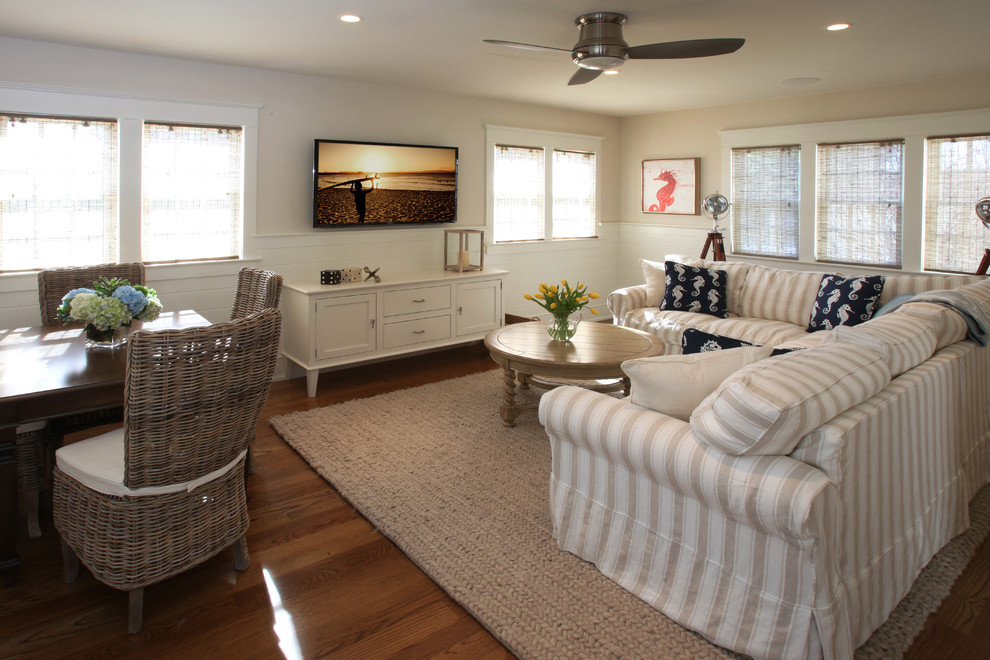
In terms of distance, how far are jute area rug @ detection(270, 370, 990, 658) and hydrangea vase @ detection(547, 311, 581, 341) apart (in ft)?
1.75

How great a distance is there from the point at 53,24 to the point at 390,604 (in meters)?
3.48

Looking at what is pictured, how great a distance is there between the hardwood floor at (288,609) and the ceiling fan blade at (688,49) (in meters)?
2.38

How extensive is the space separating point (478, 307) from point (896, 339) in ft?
11.7

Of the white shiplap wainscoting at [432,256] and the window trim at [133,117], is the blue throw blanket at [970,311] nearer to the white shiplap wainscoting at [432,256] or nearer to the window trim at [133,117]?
the white shiplap wainscoting at [432,256]

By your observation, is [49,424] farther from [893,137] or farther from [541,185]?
[893,137]

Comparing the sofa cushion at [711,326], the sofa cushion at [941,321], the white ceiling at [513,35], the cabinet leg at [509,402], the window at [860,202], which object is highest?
the white ceiling at [513,35]

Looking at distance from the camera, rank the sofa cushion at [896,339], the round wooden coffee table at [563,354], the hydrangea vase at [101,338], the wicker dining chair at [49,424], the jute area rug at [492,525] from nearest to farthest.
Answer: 1. the jute area rug at [492,525]
2. the sofa cushion at [896,339]
3. the wicker dining chair at [49,424]
4. the hydrangea vase at [101,338]
5. the round wooden coffee table at [563,354]

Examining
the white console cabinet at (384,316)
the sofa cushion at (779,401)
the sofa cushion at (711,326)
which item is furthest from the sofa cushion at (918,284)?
A: the white console cabinet at (384,316)

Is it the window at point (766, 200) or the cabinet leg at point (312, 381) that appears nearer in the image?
the cabinet leg at point (312, 381)

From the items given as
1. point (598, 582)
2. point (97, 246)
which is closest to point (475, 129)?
point (97, 246)

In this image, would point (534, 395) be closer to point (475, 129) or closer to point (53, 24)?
point (475, 129)

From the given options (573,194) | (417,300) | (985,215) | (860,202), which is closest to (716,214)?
(860,202)

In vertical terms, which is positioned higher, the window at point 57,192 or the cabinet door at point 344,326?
the window at point 57,192

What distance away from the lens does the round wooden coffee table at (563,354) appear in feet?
11.8
